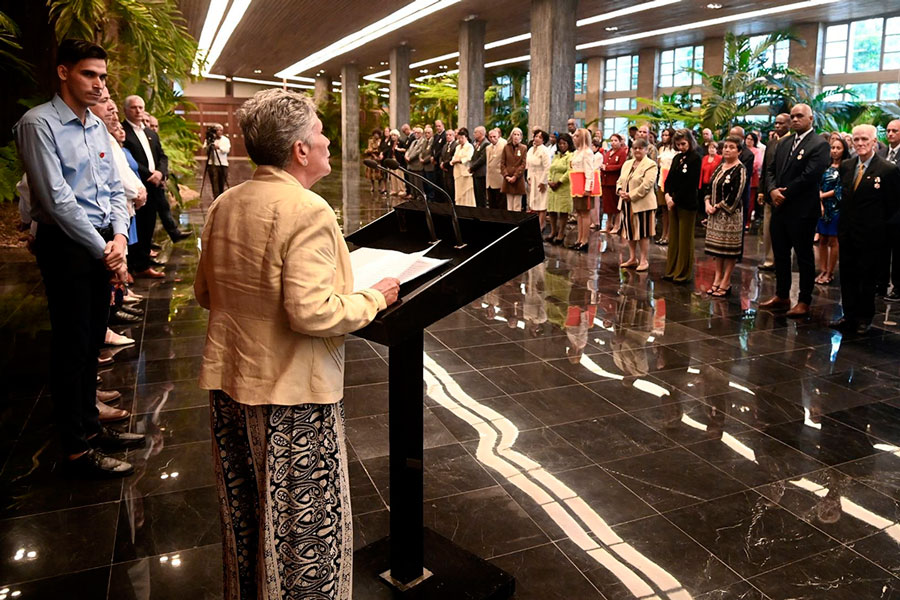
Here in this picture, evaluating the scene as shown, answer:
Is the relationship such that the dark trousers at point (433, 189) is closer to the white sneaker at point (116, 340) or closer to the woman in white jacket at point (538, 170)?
the woman in white jacket at point (538, 170)

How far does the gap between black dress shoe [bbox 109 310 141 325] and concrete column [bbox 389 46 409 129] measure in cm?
1825

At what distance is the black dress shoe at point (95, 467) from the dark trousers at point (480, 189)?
9149 mm

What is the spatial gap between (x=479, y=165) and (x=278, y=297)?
33.5 ft

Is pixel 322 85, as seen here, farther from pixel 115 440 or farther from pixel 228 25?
pixel 115 440

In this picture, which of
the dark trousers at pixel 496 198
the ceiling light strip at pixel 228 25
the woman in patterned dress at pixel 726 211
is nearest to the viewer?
the woman in patterned dress at pixel 726 211

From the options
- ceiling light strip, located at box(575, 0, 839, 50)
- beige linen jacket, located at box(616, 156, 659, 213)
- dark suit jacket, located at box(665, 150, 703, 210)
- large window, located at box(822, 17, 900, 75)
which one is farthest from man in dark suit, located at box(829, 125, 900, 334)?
large window, located at box(822, 17, 900, 75)

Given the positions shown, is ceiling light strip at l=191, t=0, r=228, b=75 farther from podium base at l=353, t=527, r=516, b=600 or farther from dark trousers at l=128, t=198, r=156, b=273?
podium base at l=353, t=527, r=516, b=600

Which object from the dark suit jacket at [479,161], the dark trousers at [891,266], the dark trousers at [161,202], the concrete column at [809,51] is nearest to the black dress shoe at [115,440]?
the dark trousers at [161,202]

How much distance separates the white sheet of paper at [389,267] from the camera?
1.90 metres

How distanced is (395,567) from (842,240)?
4.81 m

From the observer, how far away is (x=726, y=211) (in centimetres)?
655

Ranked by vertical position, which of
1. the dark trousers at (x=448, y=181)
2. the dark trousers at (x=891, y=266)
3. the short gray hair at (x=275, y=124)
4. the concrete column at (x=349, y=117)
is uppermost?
the concrete column at (x=349, y=117)

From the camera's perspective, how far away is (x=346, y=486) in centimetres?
181

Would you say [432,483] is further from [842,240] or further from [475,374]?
[842,240]
